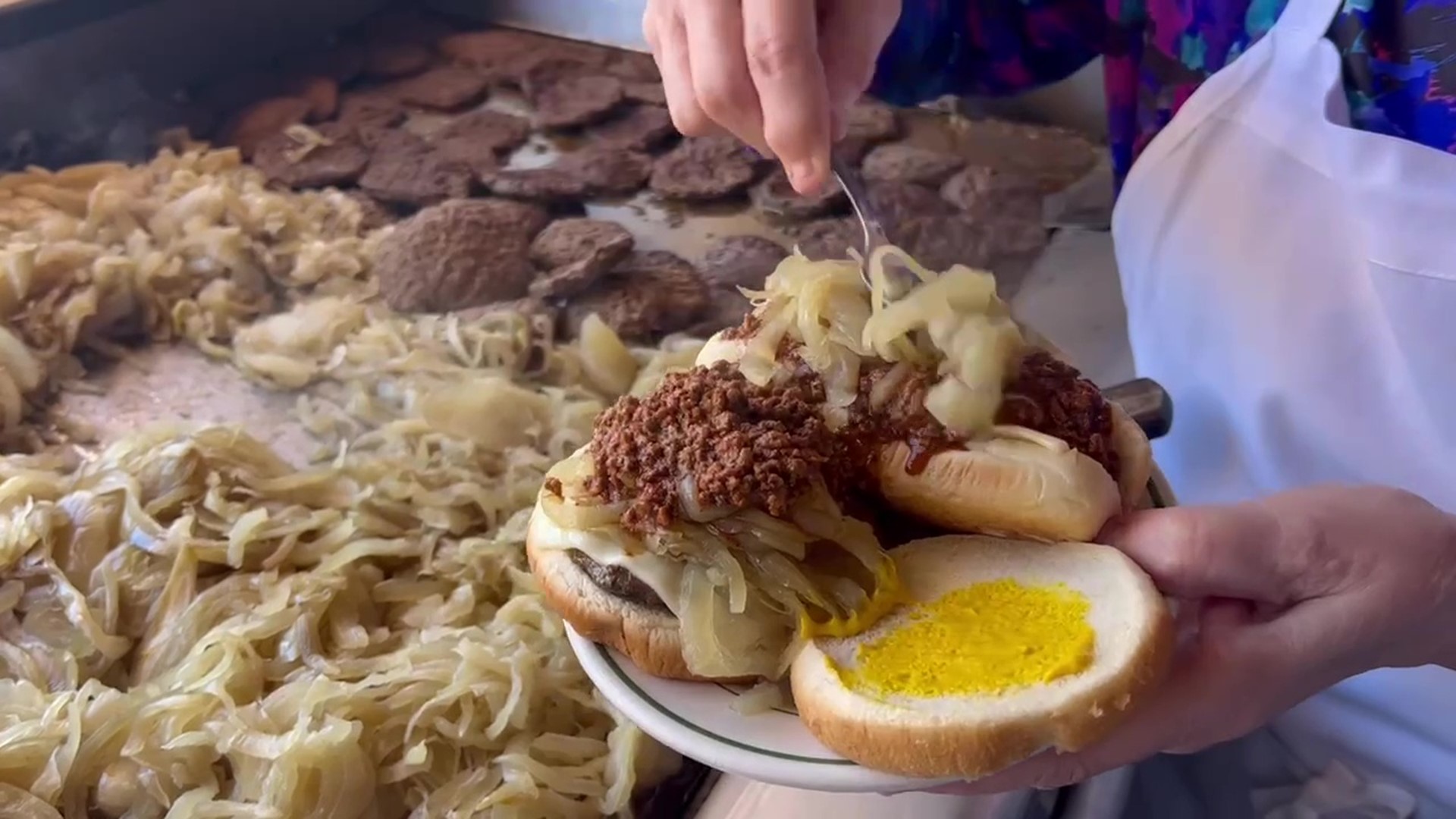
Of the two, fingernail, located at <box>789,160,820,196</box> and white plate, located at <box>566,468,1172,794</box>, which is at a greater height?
fingernail, located at <box>789,160,820,196</box>

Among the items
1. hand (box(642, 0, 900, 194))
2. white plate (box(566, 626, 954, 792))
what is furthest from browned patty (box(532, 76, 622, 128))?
white plate (box(566, 626, 954, 792))

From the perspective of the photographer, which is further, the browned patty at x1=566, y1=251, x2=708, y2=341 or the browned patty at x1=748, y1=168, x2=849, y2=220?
the browned patty at x1=748, y1=168, x2=849, y2=220

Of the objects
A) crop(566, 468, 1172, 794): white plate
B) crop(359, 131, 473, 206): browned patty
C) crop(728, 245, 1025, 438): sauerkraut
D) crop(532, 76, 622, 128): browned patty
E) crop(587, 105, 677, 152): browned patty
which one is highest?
crop(728, 245, 1025, 438): sauerkraut

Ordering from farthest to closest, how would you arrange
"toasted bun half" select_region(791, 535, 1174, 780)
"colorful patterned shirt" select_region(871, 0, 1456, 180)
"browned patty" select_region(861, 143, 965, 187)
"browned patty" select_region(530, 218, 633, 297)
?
"browned patty" select_region(861, 143, 965, 187), "browned patty" select_region(530, 218, 633, 297), "colorful patterned shirt" select_region(871, 0, 1456, 180), "toasted bun half" select_region(791, 535, 1174, 780)

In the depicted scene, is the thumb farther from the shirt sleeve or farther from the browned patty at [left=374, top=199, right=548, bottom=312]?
the browned patty at [left=374, top=199, right=548, bottom=312]

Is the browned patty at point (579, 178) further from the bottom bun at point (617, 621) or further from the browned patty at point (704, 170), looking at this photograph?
the bottom bun at point (617, 621)

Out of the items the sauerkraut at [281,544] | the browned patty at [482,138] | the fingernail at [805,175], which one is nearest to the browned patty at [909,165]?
the sauerkraut at [281,544]
